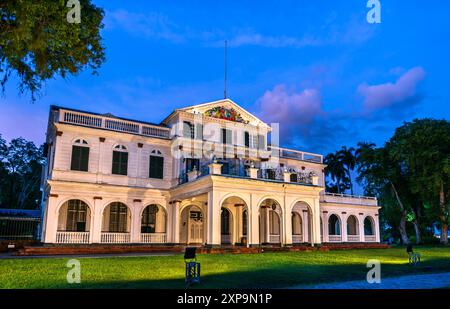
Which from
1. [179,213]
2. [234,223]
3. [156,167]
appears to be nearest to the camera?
[179,213]

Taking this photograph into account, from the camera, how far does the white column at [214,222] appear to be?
2103 cm

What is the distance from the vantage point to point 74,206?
2416 cm

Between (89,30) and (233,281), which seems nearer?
(233,281)

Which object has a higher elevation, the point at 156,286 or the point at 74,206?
the point at 74,206

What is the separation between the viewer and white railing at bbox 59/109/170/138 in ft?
79.7

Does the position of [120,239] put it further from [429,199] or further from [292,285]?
[429,199]

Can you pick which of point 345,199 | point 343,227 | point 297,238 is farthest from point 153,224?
point 345,199

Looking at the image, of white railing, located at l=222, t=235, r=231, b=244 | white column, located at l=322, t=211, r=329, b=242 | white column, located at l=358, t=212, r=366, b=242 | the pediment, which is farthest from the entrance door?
white column, located at l=358, t=212, r=366, b=242

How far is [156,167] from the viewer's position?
26531 millimetres

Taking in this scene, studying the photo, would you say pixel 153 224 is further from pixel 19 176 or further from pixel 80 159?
pixel 19 176

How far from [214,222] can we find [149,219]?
701 centimetres

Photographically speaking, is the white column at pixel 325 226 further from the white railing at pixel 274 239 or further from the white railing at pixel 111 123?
the white railing at pixel 111 123

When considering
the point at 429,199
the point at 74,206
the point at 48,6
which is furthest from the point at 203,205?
the point at 429,199
